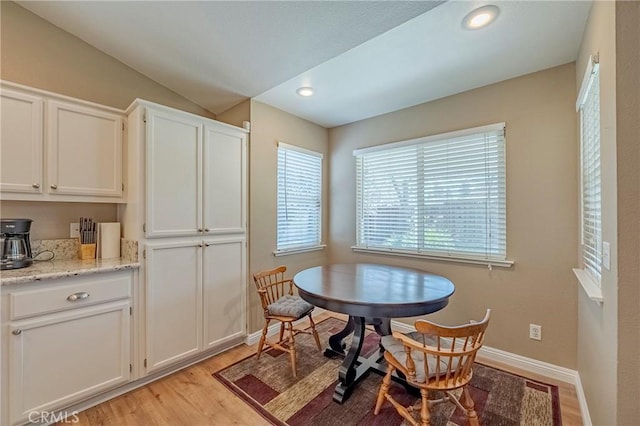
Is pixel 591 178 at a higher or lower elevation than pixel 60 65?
lower

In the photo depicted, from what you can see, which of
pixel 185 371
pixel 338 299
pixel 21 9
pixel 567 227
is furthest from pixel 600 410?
pixel 21 9

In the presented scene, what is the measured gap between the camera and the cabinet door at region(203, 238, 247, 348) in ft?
8.10

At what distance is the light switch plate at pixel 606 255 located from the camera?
3.94ft

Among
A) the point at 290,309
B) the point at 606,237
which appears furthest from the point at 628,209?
the point at 290,309

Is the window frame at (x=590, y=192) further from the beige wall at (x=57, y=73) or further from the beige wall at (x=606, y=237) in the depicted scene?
the beige wall at (x=57, y=73)

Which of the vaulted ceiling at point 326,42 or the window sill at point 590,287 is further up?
the vaulted ceiling at point 326,42

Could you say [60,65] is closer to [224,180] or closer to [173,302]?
[224,180]

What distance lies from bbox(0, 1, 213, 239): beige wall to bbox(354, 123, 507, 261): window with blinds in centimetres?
253

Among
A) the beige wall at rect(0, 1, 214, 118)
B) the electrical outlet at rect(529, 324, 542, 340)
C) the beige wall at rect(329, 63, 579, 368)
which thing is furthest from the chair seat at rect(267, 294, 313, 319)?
the beige wall at rect(0, 1, 214, 118)

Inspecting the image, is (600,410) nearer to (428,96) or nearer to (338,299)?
(338,299)

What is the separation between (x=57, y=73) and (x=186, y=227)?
62.3 inches

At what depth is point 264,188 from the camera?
296 centimetres

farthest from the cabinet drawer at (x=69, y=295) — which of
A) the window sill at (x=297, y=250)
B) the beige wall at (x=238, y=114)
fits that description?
the beige wall at (x=238, y=114)

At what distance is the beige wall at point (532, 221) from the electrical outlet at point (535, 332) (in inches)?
1.2
